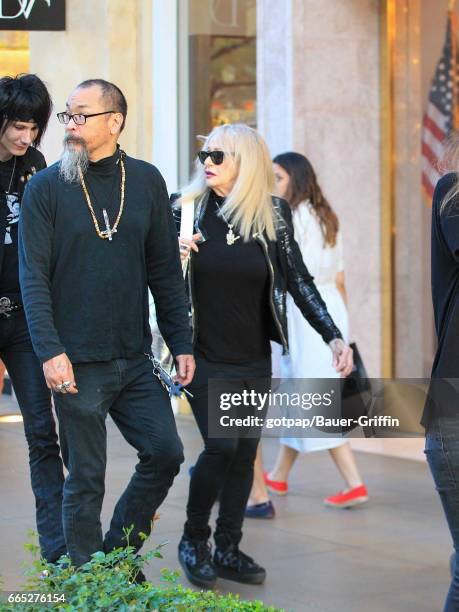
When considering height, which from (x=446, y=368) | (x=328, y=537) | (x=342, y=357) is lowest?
(x=328, y=537)

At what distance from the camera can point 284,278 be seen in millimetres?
5867

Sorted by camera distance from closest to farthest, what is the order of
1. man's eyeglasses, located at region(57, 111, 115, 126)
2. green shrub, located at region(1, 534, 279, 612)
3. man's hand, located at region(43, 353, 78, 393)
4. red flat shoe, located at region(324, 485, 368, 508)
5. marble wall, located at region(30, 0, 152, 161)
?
green shrub, located at region(1, 534, 279, 612), man's hand, located at region(43, 353, 78, 393), man's eyeglasses, located at region(57, 111, 115, 126), red flat shoe, located at region(324, 485, 368, 508), marble wall, located at region(30, 0, 152, 161)

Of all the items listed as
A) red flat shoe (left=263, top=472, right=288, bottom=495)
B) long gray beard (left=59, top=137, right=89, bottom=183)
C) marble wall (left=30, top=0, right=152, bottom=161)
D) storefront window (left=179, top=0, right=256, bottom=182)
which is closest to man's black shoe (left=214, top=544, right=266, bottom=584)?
red flat shoe (left=263, top=472, right=288, bottom=495)

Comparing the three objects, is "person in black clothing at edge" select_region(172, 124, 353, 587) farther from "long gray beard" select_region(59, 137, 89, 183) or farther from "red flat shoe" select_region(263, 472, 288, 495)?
"red flat shoe" select_region(263, 472, 288, 495)

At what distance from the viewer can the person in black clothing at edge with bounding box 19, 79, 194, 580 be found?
4613 millimetres

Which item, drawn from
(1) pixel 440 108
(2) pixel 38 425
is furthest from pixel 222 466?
(1) pixel 440 108

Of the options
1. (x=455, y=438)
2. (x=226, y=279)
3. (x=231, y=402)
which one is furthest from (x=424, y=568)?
(x=455, y=438)

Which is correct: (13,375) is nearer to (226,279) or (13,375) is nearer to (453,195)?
(226,279)

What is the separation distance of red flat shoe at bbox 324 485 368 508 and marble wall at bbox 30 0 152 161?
4.55 m

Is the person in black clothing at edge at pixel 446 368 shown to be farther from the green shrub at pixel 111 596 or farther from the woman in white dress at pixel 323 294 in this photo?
the woman in white dress at pixel 323 294

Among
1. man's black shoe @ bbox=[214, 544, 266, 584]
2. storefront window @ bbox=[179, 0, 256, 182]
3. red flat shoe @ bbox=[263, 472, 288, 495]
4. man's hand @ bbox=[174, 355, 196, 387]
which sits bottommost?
red flat shoe @ bbox=[263, 472, 288, 495]

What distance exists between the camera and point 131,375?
4781 millimetres

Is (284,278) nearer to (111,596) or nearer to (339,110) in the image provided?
(111,596)

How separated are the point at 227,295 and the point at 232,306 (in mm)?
55
